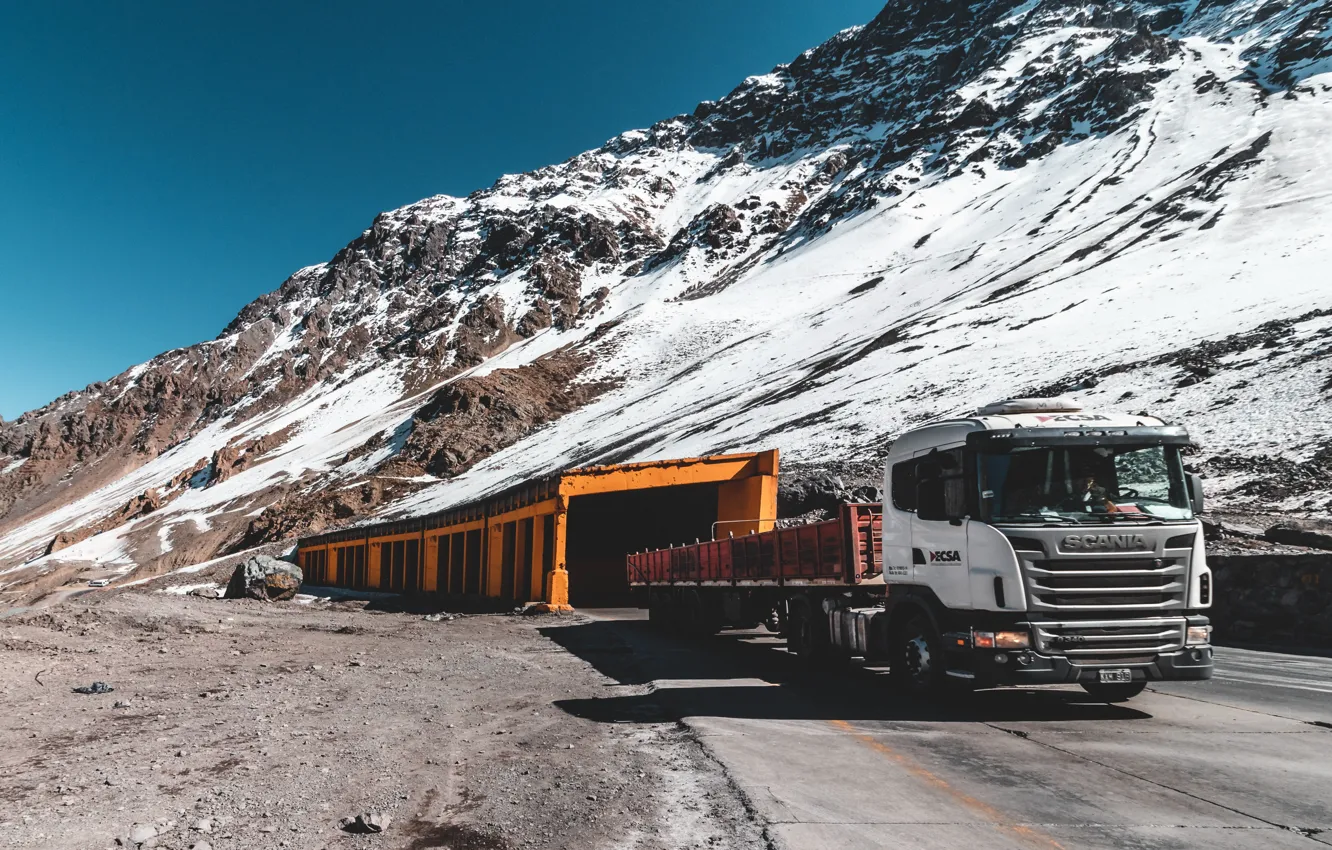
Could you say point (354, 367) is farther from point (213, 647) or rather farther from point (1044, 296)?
point (213, 647)

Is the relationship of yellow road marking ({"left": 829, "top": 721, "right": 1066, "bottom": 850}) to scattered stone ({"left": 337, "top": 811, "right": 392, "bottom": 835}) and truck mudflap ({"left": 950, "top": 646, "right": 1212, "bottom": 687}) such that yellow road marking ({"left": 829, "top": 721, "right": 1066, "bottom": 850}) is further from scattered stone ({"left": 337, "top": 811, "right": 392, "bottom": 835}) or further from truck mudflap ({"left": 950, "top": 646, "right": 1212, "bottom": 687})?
scattered stone ({"left": 337, "top": 811, "right": 392, "bottom": 835})

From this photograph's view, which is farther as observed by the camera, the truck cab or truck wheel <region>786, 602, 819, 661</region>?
truck wheel <region>786, 602, 819, 661</region>

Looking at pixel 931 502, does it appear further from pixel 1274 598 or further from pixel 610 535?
pixel 610 535

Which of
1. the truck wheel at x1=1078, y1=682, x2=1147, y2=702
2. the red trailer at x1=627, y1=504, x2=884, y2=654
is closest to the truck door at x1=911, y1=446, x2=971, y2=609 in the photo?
the red trailer at x1=627, y1=504, x2=884, y2=654

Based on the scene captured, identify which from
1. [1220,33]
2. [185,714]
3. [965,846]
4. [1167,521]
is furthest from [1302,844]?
[1220,33]

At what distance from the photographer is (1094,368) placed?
3941cm

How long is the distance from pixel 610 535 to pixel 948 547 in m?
25.2

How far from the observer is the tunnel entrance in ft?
100

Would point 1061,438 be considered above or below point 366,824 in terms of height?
above

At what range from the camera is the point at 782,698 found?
29.1ft

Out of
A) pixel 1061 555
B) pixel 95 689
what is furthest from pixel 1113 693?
pixel 95 689

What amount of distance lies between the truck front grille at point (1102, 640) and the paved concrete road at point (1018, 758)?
0.69 metres

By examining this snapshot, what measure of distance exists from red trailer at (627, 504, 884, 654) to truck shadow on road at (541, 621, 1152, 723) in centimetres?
87

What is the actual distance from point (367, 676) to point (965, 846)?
28.6 ft
